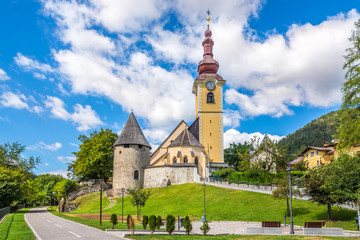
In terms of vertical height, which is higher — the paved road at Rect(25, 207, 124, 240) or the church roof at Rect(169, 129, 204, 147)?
the church roof at Rect(169, 129, 204, 147)

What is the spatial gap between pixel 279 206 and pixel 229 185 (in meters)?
11.4

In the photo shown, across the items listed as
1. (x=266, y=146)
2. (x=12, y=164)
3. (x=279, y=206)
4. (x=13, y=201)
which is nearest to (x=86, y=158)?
(x=12, y=164)

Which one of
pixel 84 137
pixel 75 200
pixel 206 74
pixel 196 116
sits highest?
pixel 206 74

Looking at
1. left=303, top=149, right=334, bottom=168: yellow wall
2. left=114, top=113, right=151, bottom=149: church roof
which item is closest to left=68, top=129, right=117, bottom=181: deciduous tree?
left=114, top=113, right=151, bottom=149: church roof

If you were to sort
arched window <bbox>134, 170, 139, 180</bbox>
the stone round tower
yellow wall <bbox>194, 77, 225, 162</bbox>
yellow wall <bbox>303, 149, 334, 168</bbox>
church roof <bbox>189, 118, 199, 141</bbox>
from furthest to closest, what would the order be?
yellow wall <bbox>303, 149, 334, 168</bbox>, church roof <bbox>189, 118, 199, 141</bbox>, yellow wall <bbox>194, 77, 225, 162</bbox>, arched window <bbox>134, 170, 139, 180</bbox>, the stone round tower

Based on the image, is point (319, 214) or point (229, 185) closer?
point (319, 214)

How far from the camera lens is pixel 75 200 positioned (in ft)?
161

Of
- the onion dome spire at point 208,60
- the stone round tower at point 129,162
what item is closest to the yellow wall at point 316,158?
the onion dome spire at point 208,60

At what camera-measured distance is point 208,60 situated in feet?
191

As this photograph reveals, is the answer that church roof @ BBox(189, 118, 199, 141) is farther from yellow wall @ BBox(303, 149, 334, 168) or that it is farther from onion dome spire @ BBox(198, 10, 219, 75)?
yellow wall @ BBox(303, 149, 334, 168)

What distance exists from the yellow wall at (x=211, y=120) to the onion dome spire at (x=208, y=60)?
293cm

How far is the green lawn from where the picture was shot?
80.4 feet

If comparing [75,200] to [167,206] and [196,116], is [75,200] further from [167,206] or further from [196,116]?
[196,116]

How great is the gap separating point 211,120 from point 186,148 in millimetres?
9665
